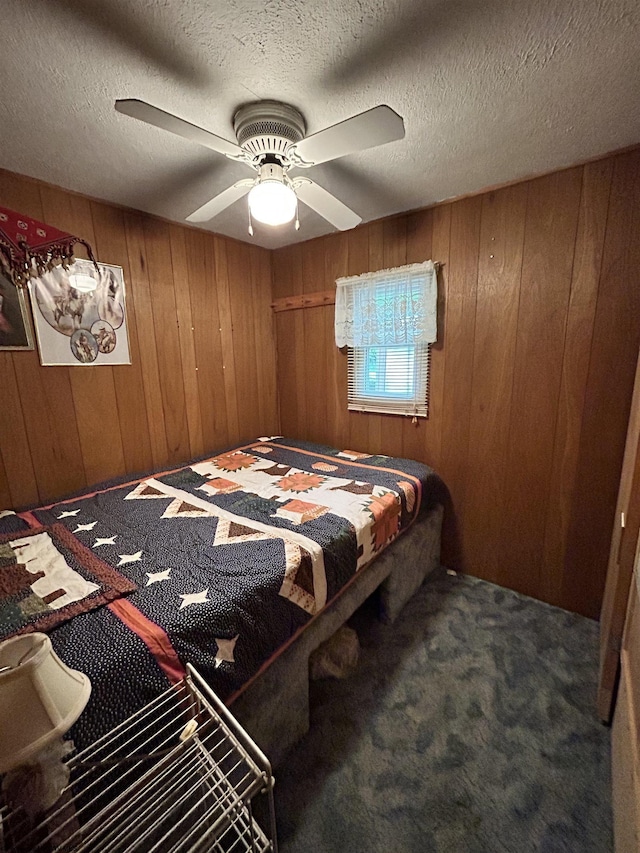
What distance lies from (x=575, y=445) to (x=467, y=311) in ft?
3.08

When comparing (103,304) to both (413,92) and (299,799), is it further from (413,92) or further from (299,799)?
(299,799)

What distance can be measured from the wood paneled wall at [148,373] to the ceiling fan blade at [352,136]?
4.37 feet

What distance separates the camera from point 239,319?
2.77 meters

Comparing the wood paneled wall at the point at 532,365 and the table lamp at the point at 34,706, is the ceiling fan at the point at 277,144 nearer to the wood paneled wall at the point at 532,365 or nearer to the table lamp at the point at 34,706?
the wood paneled wall at the point at 532,365

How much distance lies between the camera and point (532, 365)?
1.88 m

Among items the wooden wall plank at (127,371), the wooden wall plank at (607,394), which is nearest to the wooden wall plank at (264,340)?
the wooden wall plank at (127,371)

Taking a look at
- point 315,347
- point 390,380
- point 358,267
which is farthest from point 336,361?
point 358,267

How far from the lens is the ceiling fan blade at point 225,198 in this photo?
140 centimetres

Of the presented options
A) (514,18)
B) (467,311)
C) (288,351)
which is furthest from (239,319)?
(514,18)

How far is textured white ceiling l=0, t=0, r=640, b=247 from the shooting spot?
92 cm

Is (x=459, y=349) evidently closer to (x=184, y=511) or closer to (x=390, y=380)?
(x=390, y=380)

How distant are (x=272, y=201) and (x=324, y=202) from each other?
34 centimetres

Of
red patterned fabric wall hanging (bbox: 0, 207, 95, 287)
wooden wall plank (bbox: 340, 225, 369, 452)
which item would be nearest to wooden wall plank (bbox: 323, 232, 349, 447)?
wooden wall plank (bbox: 340, 225, 369, 452)

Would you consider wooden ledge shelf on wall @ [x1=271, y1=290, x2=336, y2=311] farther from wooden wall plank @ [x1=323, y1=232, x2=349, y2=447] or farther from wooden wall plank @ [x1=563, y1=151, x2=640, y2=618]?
wooden wall plank @ [x1=563, y1=151, x2=640, y2=618]
